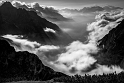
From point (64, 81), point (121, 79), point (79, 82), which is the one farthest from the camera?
point (64, 81)

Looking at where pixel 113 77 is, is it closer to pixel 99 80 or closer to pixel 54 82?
pixel 99 80

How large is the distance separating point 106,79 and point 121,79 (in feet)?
18.0

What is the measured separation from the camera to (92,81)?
69188 mm

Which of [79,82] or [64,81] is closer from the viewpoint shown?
[79,82]

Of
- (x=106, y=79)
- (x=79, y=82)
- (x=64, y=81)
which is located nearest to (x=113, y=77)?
(x=106, y=79)

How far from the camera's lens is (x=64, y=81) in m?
78.0

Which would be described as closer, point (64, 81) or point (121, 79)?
point (121, 79)

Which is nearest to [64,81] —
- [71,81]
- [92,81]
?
[71,81]

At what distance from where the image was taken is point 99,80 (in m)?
68.7

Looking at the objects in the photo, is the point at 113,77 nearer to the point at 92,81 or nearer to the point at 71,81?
the point at 92,81

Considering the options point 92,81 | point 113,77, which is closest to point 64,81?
point 92,81

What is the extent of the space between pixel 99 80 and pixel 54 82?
2020 centimetres

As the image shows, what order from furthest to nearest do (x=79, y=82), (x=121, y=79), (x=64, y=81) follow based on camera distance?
(x=64, y=81)
(x=79, y=82)
(x=121, y=79)

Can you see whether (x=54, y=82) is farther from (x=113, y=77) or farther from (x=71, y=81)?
(x=113, y=77)
